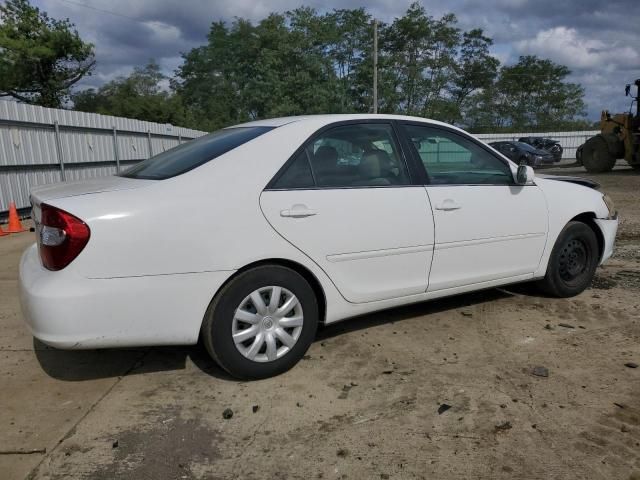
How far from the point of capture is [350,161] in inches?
132

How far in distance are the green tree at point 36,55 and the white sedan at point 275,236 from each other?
3682cm

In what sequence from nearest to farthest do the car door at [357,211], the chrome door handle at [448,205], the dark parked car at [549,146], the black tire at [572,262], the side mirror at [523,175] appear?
the car door at [357,211], the chrome door handle at [448,205], the side mirror at [523,175], the black tire at [572,262], the dark parked car at [549,146]

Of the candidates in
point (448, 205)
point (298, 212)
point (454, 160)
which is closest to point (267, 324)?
point (298, 212)

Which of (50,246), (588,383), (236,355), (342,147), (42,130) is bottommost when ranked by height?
(588,383)

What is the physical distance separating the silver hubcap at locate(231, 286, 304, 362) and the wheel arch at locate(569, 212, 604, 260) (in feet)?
9.30

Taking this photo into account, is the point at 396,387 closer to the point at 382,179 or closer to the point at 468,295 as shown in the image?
the point at 382,179

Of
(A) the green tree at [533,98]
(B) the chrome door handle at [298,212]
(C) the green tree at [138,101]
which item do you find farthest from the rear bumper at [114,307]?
(A) the green tree at [533,98]

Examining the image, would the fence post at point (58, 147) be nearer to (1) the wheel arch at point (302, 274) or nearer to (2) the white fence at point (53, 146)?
(2) the white fence at point (53, 146)

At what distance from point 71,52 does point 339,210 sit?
1525 inches

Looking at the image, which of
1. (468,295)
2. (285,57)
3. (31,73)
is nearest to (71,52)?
(31,73)

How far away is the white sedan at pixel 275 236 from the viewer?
2592 millimetres

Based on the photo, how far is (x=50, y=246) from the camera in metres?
2.58

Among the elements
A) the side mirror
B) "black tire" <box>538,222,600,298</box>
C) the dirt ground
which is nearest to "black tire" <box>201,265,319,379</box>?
the dirt ground

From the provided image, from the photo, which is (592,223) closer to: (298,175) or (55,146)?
(298,175)
